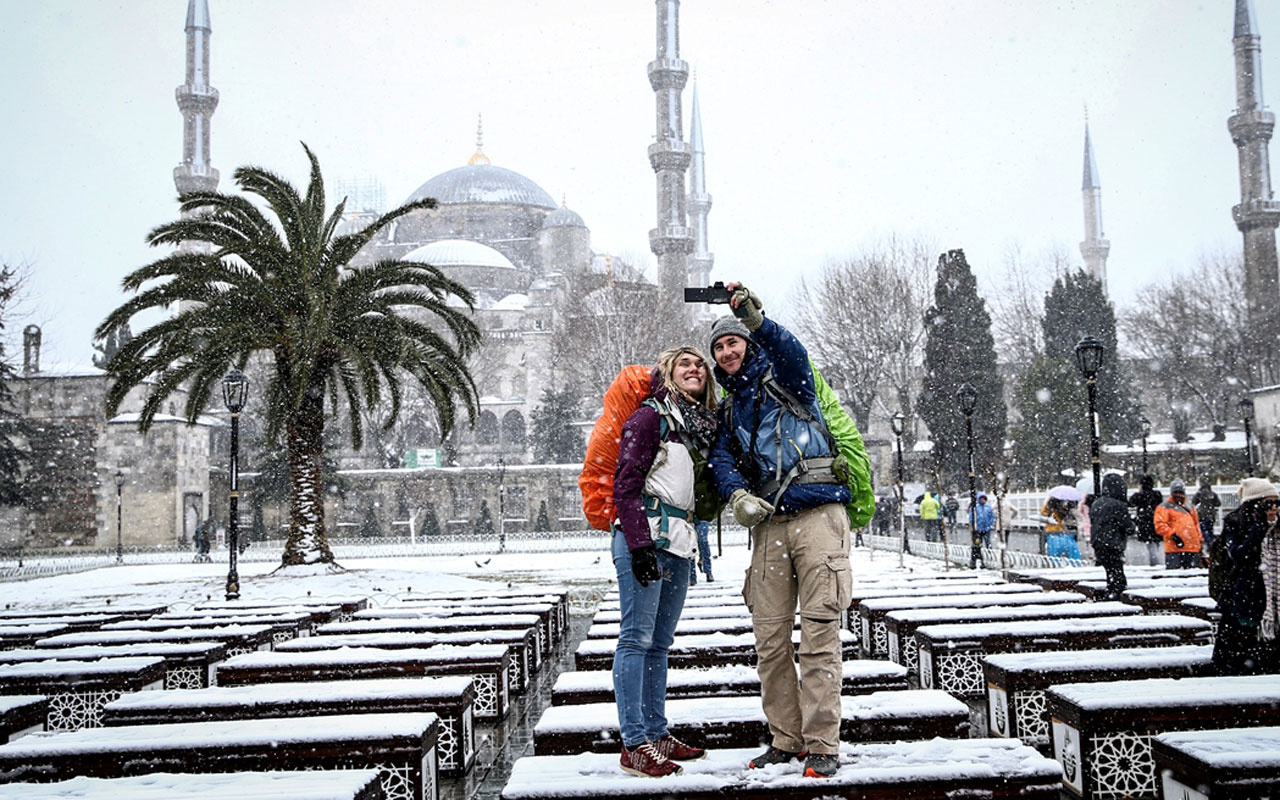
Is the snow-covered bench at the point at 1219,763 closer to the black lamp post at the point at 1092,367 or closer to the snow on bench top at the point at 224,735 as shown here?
the snow on bench top at the point at 224,735

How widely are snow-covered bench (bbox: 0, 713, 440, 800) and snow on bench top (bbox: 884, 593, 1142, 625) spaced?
11.8 feet

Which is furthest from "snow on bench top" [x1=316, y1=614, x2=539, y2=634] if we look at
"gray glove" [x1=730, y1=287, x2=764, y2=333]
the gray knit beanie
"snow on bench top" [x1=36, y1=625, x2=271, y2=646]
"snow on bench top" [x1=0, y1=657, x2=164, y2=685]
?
"gray glove" [x1=730, y1=287, x2=764, y2=333]

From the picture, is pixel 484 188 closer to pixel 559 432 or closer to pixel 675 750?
pixel 559 432

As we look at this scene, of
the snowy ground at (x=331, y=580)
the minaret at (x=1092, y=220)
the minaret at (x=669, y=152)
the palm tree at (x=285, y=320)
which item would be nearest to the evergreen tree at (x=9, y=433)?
the snowy ground at (x=331, y=580)

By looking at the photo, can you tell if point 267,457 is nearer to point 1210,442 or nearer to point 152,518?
point 152,518

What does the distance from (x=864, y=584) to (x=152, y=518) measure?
2898 cm

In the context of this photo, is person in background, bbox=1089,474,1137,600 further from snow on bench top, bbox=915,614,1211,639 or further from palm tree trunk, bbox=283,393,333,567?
palm tree trunk, bbox=283,393,333,567

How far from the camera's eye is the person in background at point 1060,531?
1489cm

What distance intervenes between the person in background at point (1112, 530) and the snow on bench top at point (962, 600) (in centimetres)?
43

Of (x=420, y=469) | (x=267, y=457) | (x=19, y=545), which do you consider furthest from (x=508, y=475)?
(x=19, y=545)

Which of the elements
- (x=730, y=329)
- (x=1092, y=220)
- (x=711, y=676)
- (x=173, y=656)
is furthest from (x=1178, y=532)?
(x=1092, y=220)

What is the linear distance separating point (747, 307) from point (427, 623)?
14.7 ft

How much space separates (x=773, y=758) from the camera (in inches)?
126

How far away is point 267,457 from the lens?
32188mm
